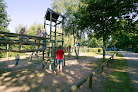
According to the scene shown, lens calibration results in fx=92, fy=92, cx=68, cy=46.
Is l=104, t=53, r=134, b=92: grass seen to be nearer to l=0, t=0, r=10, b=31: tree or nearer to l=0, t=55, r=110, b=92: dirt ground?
l=0, t=55, r=110, b=92: dirt ground

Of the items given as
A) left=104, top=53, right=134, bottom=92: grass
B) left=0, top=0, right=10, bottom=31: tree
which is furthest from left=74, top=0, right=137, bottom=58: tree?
left=0, top=0, right=10, bottom=31: tree

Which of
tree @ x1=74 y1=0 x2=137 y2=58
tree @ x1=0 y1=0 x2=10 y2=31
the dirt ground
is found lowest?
the dirt ground

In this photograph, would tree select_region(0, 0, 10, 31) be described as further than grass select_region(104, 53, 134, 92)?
Yes

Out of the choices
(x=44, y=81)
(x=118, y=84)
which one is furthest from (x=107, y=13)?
(x=44, y=81)

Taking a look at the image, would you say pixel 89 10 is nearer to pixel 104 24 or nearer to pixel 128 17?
pixel 104 24

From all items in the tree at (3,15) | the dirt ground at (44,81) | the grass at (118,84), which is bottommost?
the dirt ground at (44,81)

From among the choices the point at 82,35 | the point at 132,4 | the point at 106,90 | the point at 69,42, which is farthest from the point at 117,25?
the point at 69,42

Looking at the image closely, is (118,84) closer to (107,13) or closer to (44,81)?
(44,81)

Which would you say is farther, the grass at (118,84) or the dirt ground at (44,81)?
the dirt ground at (44,81)

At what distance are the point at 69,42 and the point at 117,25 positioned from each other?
18.2 meters

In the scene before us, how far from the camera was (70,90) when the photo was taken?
7.86 ft

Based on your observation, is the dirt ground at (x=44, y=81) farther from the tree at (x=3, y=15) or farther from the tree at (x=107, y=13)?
the tree at (x=3, y=15)

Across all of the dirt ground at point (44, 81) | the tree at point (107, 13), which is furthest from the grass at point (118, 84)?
the tree at point (107, 13)

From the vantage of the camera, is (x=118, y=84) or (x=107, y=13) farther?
(x=107, y=13)
